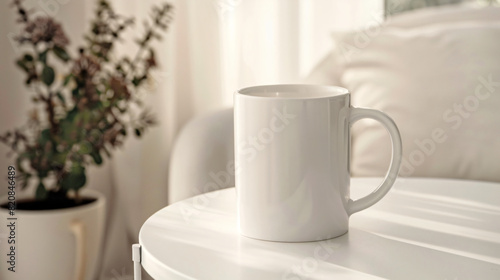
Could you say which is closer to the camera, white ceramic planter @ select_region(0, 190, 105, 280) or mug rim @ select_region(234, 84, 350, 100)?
mug rim @ select_region(234, 84, 350, 100)

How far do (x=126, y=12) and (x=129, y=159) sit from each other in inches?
16.3

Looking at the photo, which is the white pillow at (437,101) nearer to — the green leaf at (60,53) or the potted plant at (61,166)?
the potted plant at (61,166)

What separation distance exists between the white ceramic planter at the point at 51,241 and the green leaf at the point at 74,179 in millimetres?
54

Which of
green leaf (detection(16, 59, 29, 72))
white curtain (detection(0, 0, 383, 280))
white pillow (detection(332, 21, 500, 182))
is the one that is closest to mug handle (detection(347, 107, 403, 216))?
white pillow (detection(332, 21, 500, 182))

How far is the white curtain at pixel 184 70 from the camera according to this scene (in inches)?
71.7

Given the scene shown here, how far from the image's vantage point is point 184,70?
6.23 ft

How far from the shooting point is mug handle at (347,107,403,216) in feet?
2.19

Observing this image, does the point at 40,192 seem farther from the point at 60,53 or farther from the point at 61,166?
Answer: the point at 60,53

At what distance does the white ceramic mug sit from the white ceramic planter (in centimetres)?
92

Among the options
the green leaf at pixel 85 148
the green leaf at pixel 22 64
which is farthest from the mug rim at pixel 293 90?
the green leaf at pixel 22 64

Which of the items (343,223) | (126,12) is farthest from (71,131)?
(343,223)

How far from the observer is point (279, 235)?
2.14ft

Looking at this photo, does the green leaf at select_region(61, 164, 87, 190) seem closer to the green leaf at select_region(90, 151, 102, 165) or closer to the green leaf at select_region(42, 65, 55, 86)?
the green leaf at select_region(90, 151, 102, 165)

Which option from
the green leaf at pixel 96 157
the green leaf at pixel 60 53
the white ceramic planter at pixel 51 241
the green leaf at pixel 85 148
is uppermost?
the green leaf at pixel 60 53
